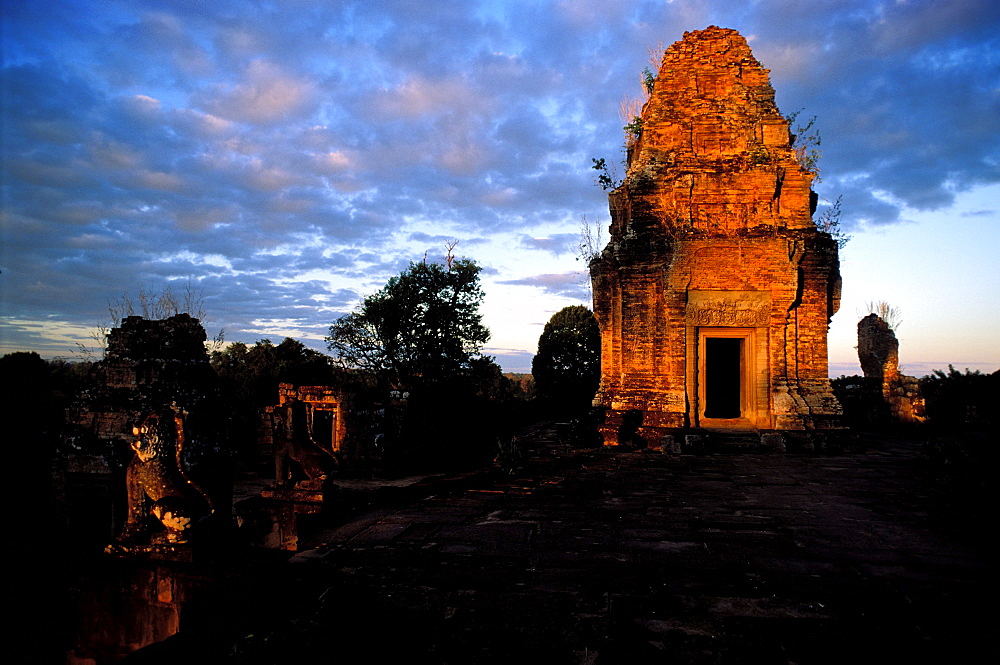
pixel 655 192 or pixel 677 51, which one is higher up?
pixel 677 51

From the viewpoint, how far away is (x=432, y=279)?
24453 mm

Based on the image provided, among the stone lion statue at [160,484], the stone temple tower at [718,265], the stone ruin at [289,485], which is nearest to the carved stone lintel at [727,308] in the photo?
the stone temple tower at [718,265]

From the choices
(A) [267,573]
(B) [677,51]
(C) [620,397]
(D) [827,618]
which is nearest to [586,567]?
(D) [827,618]

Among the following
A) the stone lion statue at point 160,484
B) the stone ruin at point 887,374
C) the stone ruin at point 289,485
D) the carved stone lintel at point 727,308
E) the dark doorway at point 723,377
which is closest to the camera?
the stone lion statue at point 160,484

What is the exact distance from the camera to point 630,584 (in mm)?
3336

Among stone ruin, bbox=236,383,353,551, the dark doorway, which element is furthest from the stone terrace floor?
the dark doorway

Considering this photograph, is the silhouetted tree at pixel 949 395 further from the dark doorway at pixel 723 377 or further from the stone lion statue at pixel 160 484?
the stone lion statue at pixel 160 484

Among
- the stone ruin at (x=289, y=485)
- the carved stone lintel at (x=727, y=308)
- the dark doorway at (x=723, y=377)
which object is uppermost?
the carved stone lintel at (x=727, y=308)

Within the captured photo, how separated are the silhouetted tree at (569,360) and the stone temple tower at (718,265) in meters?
11.5

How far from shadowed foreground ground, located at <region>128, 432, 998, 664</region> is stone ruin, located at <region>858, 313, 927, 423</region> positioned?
9.06 m

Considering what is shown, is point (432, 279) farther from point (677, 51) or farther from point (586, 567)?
point (586, 567)

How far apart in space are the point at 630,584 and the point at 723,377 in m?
12.4

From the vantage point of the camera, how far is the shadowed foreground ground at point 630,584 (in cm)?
261

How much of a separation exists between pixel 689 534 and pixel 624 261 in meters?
6.99
